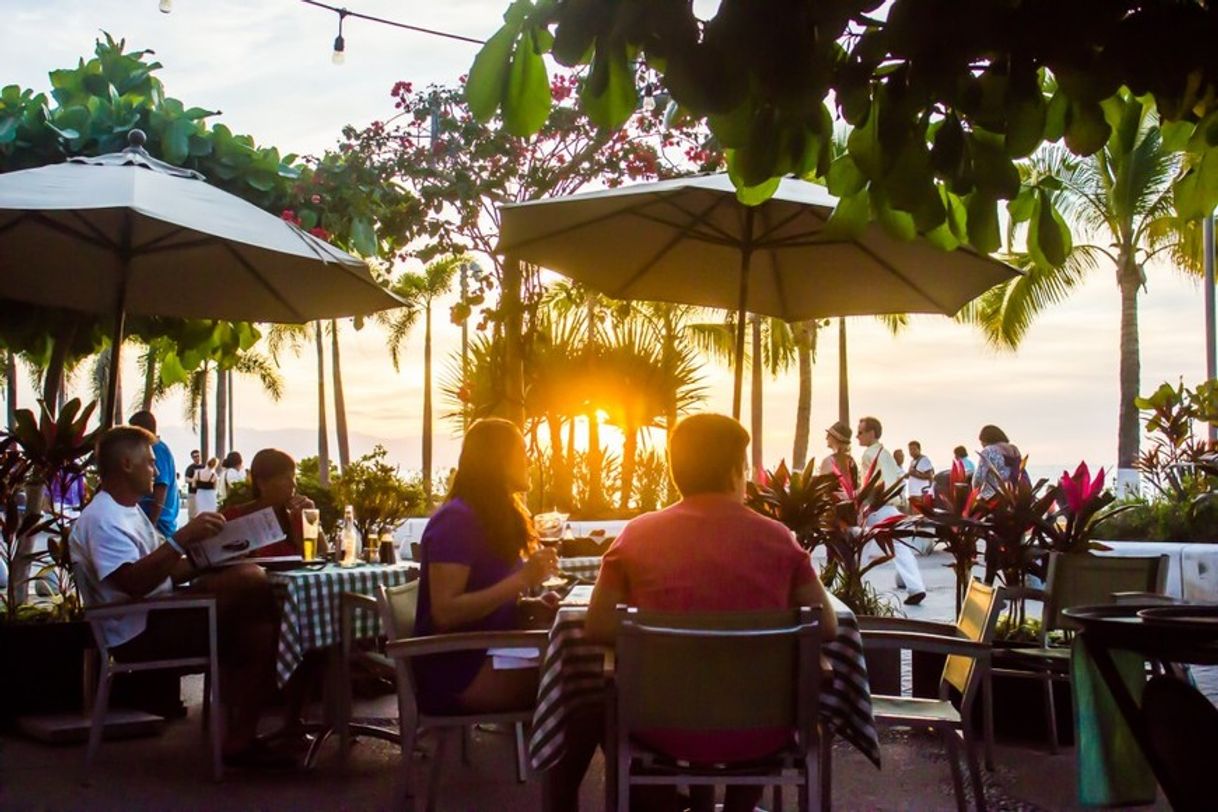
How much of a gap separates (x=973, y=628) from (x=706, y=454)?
166 cm

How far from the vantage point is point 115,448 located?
644 cm

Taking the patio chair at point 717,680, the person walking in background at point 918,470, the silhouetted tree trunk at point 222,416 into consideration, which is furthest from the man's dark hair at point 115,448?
the silhouetted tree trunk at point 222,416

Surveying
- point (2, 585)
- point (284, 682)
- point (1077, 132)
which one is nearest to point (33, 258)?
point (2, 585)

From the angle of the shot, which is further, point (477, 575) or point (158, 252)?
point (158, 252)

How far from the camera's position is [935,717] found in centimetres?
507

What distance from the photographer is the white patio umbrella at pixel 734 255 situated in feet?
27.0

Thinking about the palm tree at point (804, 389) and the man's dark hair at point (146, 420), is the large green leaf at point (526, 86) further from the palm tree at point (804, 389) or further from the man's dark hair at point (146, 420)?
the palm tree at point (804, 389)

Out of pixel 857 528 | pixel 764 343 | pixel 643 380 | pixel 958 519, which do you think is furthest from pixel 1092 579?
pixel 764 343

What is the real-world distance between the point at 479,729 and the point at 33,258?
165 inches

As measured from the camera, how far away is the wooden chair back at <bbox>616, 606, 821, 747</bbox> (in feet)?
12.6

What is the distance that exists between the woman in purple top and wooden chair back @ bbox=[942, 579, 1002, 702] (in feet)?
5.08

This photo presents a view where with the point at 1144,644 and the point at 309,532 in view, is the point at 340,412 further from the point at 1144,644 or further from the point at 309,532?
the point at 1144,644

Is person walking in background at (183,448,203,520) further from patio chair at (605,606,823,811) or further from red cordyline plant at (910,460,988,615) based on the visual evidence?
patio chair at (605,606,823,811)

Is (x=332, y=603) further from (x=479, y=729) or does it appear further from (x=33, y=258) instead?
(x=33, y=258)
